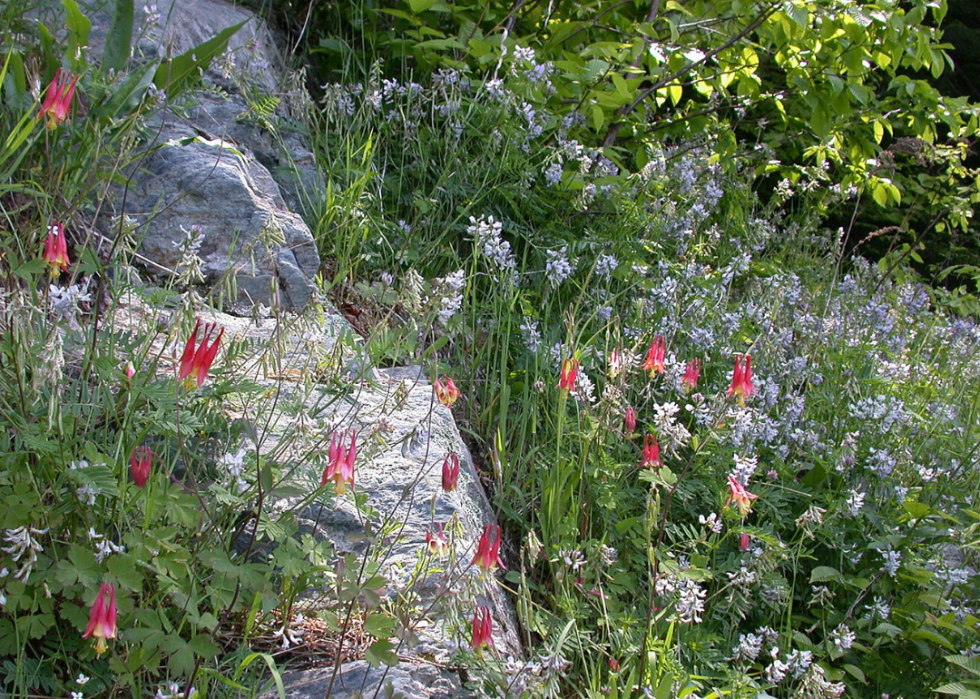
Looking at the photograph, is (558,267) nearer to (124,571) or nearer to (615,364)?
→ (615,364)

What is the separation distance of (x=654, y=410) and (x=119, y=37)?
7.59 ft

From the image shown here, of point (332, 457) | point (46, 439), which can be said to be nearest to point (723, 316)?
point (332, 457)

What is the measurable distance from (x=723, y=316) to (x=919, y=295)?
272 centimetres

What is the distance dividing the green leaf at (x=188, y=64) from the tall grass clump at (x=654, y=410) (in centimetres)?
72

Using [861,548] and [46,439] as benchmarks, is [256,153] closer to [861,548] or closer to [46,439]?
[46,439]

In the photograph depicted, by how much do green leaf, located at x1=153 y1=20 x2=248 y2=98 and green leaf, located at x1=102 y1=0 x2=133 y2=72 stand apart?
0.40ft

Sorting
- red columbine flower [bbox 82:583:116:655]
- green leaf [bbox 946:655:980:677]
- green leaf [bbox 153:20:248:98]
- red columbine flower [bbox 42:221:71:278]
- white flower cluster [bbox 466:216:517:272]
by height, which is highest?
green leaf [bbox 153:20:248:98]

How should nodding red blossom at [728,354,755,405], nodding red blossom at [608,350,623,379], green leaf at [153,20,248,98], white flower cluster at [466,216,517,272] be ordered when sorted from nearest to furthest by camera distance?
nodding red blossom at [728,354,755,405], nodding red blossom at [608,350,623,379], green leaf at [153,20,248,98], white flower cluster at [466,216,517,272]

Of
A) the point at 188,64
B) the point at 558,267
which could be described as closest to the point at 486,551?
the point at 558,267

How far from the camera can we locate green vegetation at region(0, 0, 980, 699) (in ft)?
5.68

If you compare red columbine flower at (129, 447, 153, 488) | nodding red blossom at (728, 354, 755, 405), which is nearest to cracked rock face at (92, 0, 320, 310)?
red columbine flower at (129, 447, 153, 488)

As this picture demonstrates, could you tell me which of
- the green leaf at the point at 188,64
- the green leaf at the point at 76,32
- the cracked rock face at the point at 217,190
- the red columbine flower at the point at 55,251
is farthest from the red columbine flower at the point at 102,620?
the green leaf at the point at 188,64

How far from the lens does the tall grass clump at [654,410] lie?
2.29m

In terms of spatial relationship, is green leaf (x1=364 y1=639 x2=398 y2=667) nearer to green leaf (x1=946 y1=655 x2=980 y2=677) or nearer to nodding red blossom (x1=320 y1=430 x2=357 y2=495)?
nodding red blossom (x1=320 y1=430 x2=357 y2=495)
